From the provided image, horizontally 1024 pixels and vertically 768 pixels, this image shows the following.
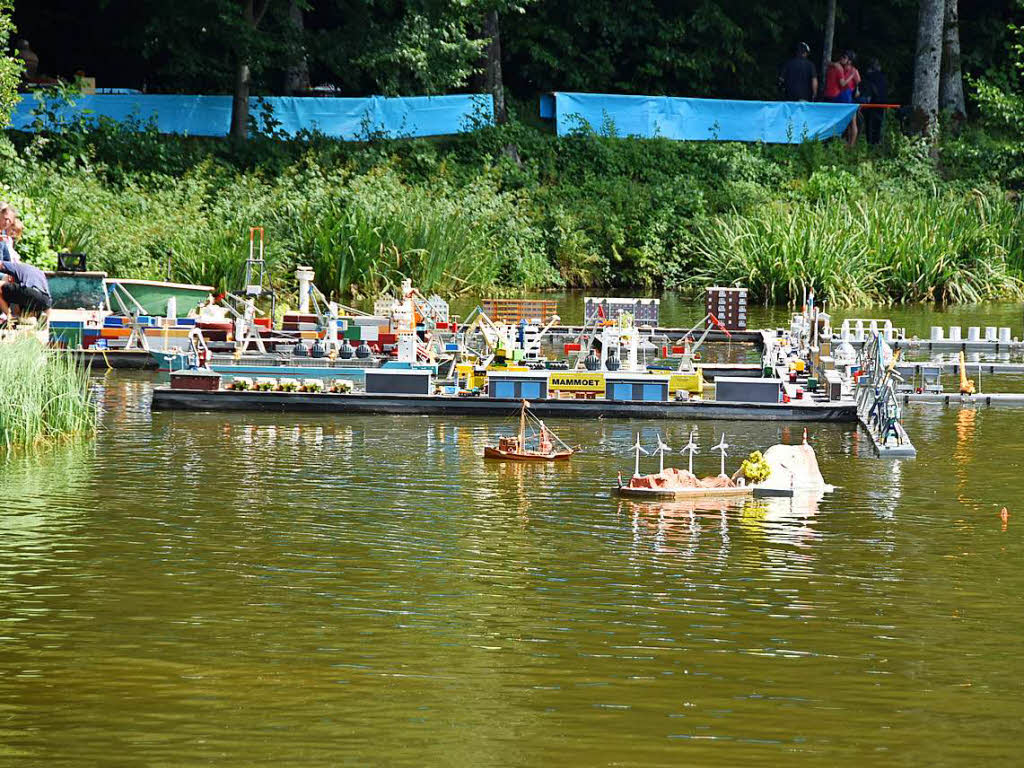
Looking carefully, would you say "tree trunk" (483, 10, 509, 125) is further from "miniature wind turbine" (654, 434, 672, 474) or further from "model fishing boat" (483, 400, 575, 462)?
"miniature wind turbine" (654, 434, 672, 474)

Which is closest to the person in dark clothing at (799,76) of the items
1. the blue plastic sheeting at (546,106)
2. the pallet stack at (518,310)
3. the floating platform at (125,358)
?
the blue plastic sheeting at (546,106)

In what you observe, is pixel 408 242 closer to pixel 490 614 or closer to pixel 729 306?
pixel 729 306

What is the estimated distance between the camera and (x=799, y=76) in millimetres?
52000

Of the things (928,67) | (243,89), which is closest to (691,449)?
(243,89)

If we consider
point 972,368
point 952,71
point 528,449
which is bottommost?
point 528,449

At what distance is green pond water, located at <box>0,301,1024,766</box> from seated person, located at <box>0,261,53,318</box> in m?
6.98

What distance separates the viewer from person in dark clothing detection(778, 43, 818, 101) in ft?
170

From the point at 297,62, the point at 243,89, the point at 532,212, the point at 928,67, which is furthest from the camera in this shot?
the point at 928,67

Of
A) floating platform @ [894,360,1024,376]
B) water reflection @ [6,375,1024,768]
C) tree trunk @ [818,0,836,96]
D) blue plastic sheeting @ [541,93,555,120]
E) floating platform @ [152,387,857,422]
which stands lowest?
water reflection @ [6,375,1024,768]

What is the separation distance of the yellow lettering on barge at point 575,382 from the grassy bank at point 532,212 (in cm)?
1281

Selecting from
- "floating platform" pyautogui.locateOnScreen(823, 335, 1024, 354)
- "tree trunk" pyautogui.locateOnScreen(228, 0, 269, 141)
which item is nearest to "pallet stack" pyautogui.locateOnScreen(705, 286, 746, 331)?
"floating platform" pyautogui.locateOnScreen(823, 335, 1024, 354)

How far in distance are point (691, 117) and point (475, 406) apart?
29074mm

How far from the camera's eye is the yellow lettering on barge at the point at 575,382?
24.1 metres

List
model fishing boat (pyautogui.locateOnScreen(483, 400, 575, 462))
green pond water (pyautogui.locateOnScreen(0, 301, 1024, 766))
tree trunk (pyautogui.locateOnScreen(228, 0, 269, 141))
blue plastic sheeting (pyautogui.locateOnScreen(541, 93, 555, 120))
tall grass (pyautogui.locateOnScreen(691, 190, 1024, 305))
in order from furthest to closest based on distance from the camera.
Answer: blue plastic sheeting (pyautogui.locateOnScreen(541, 93, 555, 120)) < tree trunk (pyautogui.locateOnScreen(228, 0, 269, 141)) < tall grass (pyautogui.locateOnScreen(691, 190, 1024, 305)) < model fishing boat (pyautogui.locateOnScreen(483, 400, 575, 462)) < green pond water (pyautogui.locateOnScreen(0, 301, 1024, 766))
